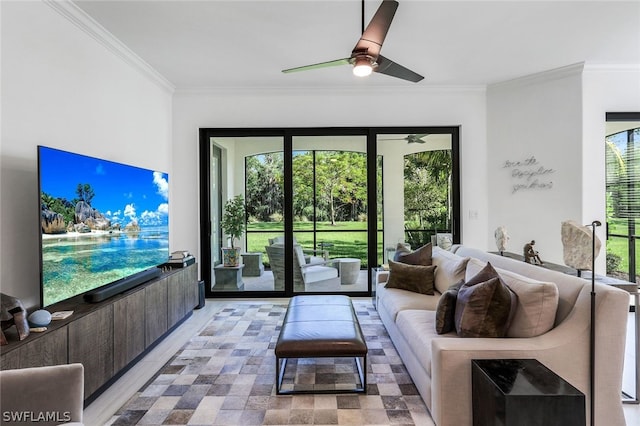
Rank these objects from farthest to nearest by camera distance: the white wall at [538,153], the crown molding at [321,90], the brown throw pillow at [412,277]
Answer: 1. the crown molding at [321,90]
2. the white wall at [538,153]
3. the brown throw pillow at [412,277]

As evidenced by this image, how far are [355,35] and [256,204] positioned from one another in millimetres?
2631

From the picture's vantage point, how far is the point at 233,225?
4.86 meters

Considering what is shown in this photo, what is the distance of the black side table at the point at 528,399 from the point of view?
146 cm

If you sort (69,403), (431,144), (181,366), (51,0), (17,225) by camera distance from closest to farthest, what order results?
(69,403) → (17,225) → (51,0) → (181,366) → (431,144)

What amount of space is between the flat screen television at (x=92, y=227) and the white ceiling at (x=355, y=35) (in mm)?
1368

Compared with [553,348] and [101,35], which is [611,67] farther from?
[101,35]

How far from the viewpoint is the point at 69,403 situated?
1.45 meters

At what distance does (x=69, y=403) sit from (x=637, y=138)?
613 cm

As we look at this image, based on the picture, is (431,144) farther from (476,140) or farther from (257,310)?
(257,310)

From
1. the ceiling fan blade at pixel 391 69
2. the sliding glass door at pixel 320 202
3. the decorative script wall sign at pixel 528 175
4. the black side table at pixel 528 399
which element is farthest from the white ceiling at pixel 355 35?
the black side table at pixel 528 399

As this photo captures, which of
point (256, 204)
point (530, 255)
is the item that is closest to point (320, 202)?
point (256, 204)

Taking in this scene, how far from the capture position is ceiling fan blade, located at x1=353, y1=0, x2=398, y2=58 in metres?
2.19

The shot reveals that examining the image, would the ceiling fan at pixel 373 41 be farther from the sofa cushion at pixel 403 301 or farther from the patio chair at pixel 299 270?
the patio chair at pixel 299 270

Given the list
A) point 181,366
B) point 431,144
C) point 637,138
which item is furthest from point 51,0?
point 637,138
